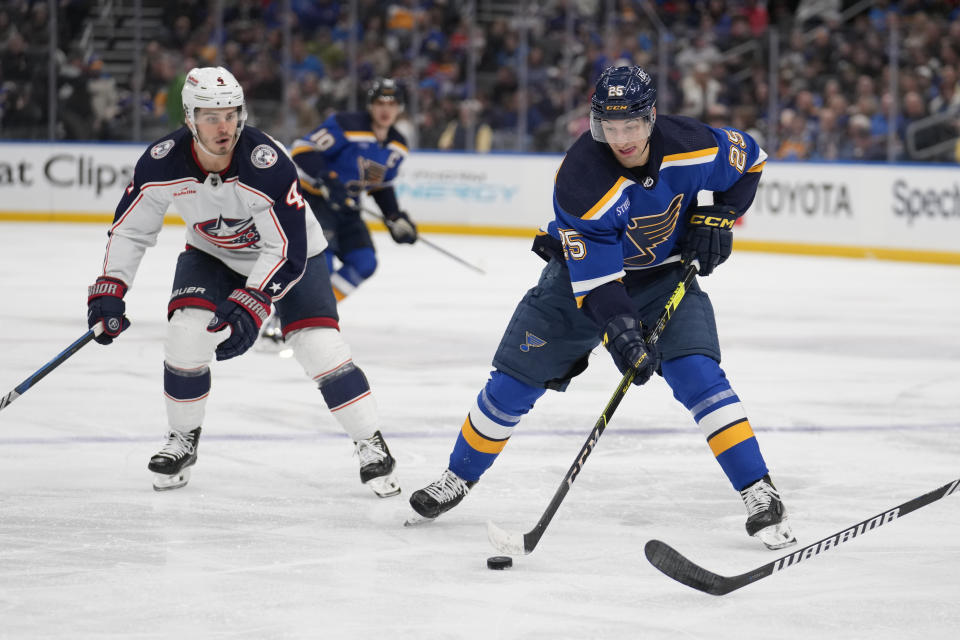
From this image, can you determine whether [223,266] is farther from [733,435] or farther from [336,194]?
[336,194]

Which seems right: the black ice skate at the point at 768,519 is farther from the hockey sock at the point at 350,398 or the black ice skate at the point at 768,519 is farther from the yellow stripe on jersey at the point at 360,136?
the yellow stripe on jersey at the point at 360,136

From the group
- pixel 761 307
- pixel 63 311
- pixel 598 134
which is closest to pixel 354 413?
pixel 598 134

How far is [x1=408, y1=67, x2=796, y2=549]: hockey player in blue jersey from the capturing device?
283cm

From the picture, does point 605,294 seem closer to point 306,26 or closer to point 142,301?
point 142,301

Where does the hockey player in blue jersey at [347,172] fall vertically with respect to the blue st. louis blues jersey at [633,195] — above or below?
below

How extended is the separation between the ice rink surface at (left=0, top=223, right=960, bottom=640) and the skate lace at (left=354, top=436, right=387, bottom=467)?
10 cm

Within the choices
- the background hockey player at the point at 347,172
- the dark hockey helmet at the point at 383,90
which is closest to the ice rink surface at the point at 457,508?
the background hockey player at the point at 347,172

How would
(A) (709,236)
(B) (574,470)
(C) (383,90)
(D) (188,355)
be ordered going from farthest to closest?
1. (C) (383,90)
2. (D) (188,355)
3. (A) (709,236)
4. (B) (574,470)

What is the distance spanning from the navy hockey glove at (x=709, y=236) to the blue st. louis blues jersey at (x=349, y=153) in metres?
3.16

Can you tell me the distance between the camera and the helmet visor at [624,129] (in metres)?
2.79

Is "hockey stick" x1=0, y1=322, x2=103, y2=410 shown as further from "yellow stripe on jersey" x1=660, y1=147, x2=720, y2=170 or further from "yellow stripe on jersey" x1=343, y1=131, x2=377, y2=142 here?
"yellow stripe on jersey" x1=343, y1=131, x2=377, y2=142

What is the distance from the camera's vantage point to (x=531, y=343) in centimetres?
302

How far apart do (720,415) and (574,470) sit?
33 cm

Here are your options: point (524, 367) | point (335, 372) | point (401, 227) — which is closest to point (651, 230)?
point (524, 367)
